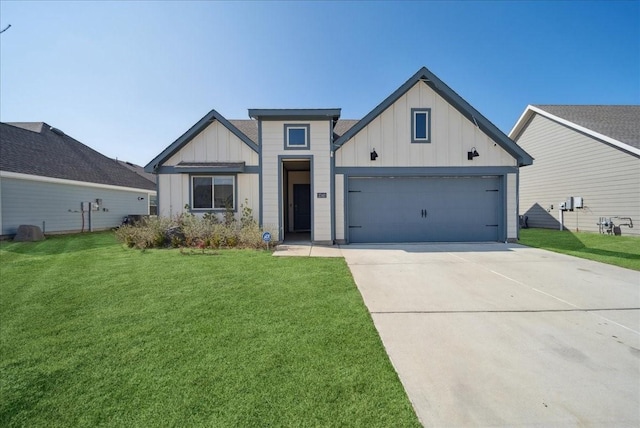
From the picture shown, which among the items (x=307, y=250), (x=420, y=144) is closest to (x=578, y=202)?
(x=420, y=144)

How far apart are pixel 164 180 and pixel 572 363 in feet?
37.9

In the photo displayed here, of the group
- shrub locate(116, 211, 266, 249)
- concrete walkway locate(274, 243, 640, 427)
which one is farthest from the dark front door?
concrete walkway locate(274, 243, 640, 427)

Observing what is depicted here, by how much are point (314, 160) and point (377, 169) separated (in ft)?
7.50

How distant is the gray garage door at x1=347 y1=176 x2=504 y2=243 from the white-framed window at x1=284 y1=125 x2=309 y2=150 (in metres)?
2.16

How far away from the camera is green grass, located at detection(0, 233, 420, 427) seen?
79.7 inches

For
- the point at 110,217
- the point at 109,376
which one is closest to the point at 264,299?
the point at 109,376

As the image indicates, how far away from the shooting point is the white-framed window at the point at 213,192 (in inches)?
394

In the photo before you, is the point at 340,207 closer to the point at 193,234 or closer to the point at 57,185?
the point at 193,234

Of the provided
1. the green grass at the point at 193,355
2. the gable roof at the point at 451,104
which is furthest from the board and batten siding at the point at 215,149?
the green grass at the point at 193,355

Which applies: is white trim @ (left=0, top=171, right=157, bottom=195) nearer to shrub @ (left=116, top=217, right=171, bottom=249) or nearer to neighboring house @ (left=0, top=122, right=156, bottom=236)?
neighboring house @ (left=0, top=122, right=156, bottom=236)

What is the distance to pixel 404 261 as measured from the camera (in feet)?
22.5

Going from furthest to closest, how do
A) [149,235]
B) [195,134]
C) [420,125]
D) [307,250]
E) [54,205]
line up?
[54,205], [195,134], [420,125], [149,235], [307,250]

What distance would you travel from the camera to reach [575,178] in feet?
44.4

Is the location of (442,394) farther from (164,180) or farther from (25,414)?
(164,180)
